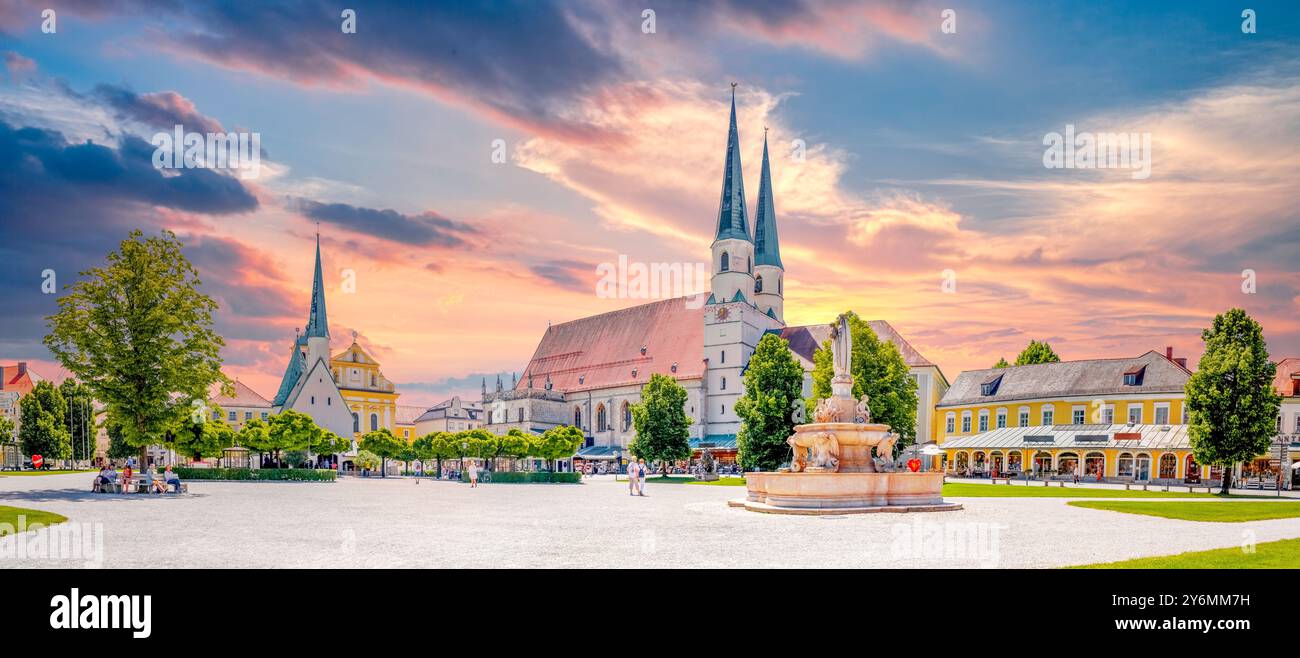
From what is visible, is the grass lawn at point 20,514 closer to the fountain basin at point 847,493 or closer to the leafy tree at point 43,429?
the fountain basin at point 847,493

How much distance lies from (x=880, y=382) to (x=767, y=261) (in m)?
52.8

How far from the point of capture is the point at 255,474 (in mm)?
51500

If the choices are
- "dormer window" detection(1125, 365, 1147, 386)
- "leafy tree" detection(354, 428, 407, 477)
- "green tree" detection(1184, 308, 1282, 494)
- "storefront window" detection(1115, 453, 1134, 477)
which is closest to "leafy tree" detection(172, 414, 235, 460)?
"leafy tree" detection(354, 428, 407, 477)

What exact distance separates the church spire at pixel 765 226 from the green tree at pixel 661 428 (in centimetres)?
4053

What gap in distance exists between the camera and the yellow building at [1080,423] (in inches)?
2163

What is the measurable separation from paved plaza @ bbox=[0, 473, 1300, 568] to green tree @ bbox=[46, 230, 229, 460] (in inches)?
329

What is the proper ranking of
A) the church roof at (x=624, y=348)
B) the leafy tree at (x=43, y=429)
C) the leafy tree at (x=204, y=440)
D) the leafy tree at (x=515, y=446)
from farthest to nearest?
the church roof at (x=624, y=348) < the leafy tree at (x=43, y=429) < the leafy tree at (x=515, y=446) < the leafy tree at (x=204, y=440)

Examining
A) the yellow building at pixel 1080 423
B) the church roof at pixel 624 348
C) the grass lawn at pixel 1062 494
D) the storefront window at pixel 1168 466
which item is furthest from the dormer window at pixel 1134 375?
the church roof at pixel 624 348

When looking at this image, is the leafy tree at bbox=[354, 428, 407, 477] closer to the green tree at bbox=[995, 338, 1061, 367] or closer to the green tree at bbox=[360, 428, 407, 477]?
the green tree at bbox=[360, 428, 407, 477]

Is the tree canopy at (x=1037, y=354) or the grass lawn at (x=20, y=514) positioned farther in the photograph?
the tree canopy at (x=1037, y=354)

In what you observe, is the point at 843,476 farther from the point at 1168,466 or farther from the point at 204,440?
the point at 204,440

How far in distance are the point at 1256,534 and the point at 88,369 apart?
3888 cm

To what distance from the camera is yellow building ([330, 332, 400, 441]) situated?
108750mm
